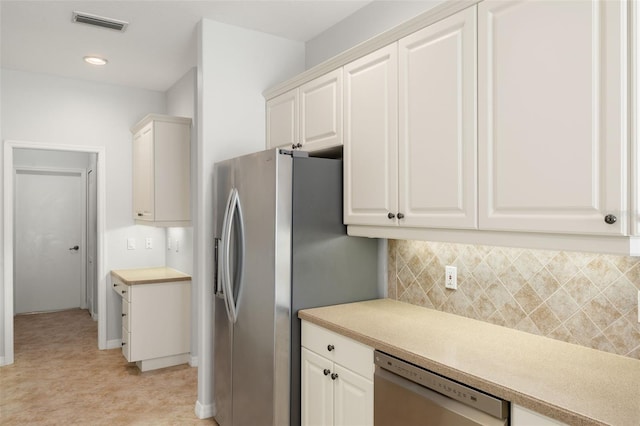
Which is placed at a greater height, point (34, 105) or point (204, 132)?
point (34, 105)

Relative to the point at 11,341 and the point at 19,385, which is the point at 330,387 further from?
the point at 11,341

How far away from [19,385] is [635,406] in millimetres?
4213

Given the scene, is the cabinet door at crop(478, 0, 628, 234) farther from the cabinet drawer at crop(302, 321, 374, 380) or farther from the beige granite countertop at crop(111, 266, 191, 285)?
the beige granite countertop at crop(111, 266, 191, 285)

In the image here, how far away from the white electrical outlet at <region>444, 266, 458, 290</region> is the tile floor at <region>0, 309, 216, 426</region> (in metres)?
1.89

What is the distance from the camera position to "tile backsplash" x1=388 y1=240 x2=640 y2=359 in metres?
1.66

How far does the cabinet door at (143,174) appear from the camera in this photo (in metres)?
4.14

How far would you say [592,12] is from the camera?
141 centimetres

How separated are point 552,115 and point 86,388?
3.83 metres

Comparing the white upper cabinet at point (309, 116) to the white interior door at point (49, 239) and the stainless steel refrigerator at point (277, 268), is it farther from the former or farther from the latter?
the white interior door at point (49, 239)

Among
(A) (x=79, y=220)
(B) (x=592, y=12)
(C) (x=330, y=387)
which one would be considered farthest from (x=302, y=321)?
(A) (x=79, y=220)

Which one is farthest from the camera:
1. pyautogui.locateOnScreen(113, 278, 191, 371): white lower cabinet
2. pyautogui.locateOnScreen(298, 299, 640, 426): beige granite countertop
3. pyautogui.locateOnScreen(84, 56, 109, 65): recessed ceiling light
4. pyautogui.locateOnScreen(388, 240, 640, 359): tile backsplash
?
pyautogui.locateOnScreen(113, 278, 191, 371): white lower cabinet

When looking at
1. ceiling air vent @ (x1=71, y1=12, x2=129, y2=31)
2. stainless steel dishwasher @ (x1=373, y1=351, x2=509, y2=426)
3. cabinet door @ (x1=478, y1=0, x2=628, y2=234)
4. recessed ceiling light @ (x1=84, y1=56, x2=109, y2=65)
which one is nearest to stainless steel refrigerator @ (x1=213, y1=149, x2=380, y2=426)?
stainless steel dishwasher @ (x1=373, y1=351, x2=509, y2=426)

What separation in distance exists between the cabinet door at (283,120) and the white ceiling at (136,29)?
1.83ft

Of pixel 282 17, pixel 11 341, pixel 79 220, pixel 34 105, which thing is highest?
pixel 282 17
